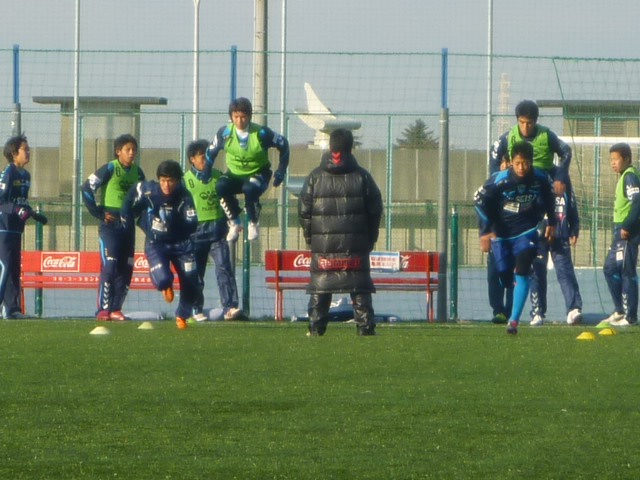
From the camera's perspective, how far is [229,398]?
23.3ft

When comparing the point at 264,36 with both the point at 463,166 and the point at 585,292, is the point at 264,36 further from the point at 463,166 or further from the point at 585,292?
the point at 585,292

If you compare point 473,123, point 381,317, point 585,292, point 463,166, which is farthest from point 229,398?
point 585,292

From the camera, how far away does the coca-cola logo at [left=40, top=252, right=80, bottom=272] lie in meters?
15.8

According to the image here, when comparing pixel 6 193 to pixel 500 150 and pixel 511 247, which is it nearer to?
pixel 500 150

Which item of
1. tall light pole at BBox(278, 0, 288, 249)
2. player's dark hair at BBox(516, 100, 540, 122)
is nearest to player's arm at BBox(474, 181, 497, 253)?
player's dark hair at BBox(516, 100, 540, 122)

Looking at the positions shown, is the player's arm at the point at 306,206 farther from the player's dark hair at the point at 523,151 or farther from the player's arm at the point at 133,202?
the player's arm at the point at 133,202

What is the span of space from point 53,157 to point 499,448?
1266 centimetres

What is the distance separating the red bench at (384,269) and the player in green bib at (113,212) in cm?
197

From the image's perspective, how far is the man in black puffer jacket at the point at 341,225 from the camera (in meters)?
11.4

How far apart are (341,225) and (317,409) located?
4.83m

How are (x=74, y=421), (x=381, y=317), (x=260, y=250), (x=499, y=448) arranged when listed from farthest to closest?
(x=260, y=250), (x=381, y=317), (x=74, y=421), (x=499, y=448)

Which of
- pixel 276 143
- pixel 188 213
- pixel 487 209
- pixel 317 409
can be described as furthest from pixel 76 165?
pixel 317 409

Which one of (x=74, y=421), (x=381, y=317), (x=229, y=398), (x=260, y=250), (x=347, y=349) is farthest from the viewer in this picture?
(x=260, y=250)

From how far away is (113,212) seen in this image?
45.8 ft
